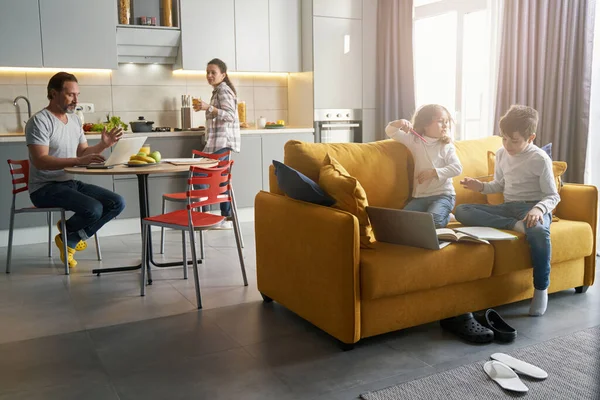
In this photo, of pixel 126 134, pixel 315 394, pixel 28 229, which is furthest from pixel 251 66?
pixel 315 394

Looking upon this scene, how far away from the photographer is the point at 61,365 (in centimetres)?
251

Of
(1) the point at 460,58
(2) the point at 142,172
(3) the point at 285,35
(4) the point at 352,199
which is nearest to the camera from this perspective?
(4) the point at 352,199

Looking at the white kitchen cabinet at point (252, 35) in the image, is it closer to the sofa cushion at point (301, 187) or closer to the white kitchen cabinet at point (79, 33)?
the white kitchen cabinet at point (79, 33)

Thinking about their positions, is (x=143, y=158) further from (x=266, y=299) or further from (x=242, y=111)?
(x=242, y=111)

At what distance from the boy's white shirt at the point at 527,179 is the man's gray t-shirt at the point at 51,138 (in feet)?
8.87

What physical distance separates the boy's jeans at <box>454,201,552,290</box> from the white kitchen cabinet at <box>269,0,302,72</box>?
3.37 metres

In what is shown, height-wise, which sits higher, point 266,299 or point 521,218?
point 521,218

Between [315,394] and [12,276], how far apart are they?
263 centimetres

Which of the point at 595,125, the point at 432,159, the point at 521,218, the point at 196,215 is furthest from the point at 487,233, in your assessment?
the point at 595,125

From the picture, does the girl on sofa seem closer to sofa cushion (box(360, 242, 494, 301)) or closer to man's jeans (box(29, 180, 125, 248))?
sofa cushion (box(360, 242, 494, 301))

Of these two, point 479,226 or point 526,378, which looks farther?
point 479,226

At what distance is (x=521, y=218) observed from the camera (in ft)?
10.5

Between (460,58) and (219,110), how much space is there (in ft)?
7.97

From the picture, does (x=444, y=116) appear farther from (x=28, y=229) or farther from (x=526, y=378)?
(x=28, y=229)
